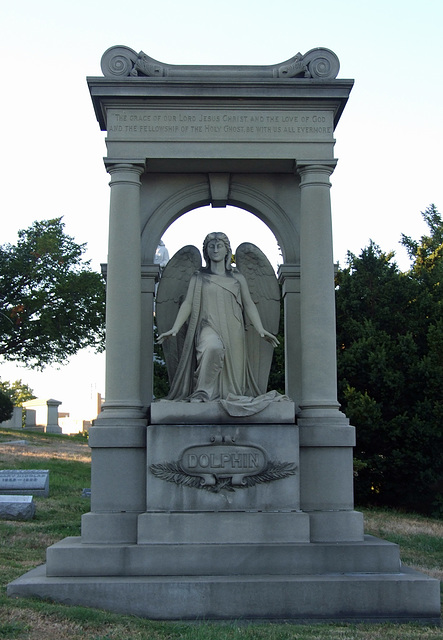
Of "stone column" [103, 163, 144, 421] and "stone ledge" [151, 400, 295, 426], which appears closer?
"stone ledge" [151, 400, 295, 426]

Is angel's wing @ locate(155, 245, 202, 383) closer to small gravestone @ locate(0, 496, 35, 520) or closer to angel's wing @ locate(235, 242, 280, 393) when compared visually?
angel's wing @ locate(235, 242, 280, 393)

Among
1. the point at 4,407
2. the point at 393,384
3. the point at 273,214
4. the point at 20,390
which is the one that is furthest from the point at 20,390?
the point at 273,214

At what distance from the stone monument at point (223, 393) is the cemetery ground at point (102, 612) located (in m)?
0.49

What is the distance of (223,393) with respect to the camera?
34.4 feet

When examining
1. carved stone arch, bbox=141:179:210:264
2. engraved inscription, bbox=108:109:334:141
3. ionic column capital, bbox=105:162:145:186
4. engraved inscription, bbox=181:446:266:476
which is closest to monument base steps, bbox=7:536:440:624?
engraved inscription, bbox=181:446:266:476

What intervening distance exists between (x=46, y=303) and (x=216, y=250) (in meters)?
33.2

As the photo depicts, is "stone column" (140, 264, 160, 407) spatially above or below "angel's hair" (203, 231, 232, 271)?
below

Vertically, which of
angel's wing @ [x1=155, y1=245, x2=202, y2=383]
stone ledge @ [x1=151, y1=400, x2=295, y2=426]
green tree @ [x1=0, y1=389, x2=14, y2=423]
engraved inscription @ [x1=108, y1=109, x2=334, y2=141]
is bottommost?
stone ledge @ [x1=151, y1=400, x2=295, y2=426]

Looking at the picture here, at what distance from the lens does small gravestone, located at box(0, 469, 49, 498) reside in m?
19.4

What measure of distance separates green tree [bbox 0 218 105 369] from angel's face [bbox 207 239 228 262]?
31.3 meters

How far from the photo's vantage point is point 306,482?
10.3 m

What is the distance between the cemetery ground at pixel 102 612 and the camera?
773 centimetres

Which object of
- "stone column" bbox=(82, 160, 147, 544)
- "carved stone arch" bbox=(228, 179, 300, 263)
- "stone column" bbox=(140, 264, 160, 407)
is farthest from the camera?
"carved stone arch" bbox=(228, 179, 300, 263)

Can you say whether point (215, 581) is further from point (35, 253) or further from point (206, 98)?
point (35, 253)
